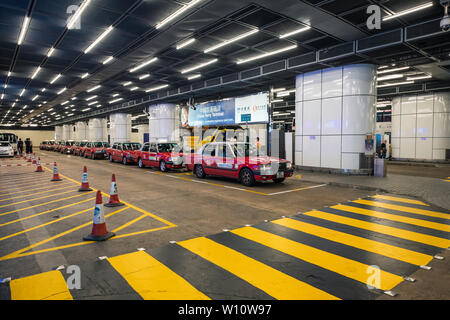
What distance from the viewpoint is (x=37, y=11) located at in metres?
9.46

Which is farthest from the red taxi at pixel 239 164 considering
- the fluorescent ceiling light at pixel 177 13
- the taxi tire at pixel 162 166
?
the fluorescent ceiling light at pixel 177 13

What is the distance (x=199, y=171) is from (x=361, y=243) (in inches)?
364

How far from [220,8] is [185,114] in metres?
17.3

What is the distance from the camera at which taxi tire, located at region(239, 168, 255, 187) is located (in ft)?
35.2

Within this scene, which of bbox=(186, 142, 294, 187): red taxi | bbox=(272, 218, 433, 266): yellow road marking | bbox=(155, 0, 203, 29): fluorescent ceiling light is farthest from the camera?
bbox=(186, 142, 294, 187): red taxi

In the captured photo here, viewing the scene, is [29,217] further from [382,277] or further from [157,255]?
[382,277]

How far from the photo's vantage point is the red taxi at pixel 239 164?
34.5 feet

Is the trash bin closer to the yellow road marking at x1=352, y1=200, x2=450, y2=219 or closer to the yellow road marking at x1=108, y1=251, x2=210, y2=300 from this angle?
the yellow road marking at x1=352, y1=200, x2=450, y2=219

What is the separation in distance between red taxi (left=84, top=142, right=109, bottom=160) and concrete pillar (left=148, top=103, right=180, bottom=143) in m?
5.08

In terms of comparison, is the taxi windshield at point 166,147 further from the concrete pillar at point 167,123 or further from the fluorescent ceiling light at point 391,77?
the fluorescent ceiling light at point 391,77

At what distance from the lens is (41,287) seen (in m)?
3.33

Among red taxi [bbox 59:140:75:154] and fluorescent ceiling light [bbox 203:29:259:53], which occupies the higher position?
fluorescent ceiling light [bbox 203:29:259:53]

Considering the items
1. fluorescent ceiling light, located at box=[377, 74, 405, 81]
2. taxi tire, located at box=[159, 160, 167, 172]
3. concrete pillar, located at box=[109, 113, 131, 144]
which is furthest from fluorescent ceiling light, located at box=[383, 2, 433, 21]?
concrete pillar, located at box=[109, 113, 131, 144]
